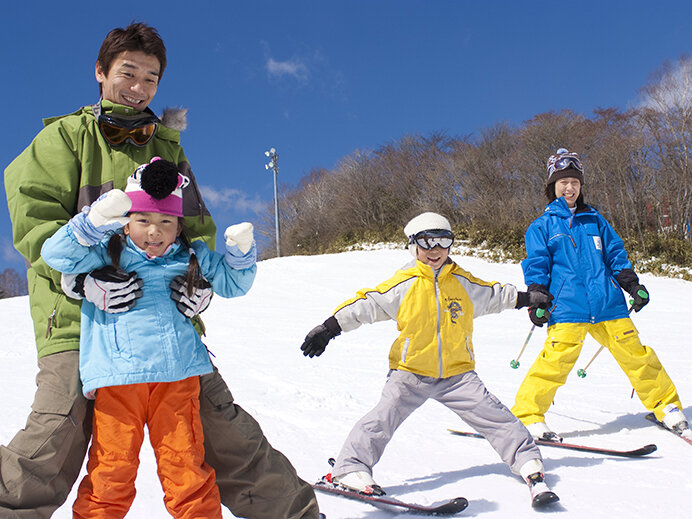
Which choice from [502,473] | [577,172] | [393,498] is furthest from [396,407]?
[577,172]

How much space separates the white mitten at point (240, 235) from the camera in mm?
2055

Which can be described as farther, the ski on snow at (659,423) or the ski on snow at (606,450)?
the ski on snow at (659,423)

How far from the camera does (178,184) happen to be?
207cm

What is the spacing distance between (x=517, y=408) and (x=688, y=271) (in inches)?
565

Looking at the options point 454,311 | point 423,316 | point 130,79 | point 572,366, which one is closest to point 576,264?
point 572,366

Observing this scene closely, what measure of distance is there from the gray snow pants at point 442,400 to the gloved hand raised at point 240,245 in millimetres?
1278

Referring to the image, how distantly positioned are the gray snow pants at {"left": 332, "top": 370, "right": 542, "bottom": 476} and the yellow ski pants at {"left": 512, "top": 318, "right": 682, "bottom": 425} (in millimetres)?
915

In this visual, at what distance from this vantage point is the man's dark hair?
84.4 inches

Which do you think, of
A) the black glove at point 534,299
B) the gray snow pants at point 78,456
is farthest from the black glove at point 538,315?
the gray snow pants at point 78,456

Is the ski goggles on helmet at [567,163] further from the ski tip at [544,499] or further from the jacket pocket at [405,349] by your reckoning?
the ski tip at [544,499]

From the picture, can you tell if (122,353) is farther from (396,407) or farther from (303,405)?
(303,405)

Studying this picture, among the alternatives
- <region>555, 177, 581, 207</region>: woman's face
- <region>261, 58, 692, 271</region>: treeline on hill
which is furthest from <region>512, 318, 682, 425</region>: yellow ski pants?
<region>261, 58, 692, 271</region>: treeline on hill

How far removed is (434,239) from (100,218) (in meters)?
1.83

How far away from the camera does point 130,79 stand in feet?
7.09
